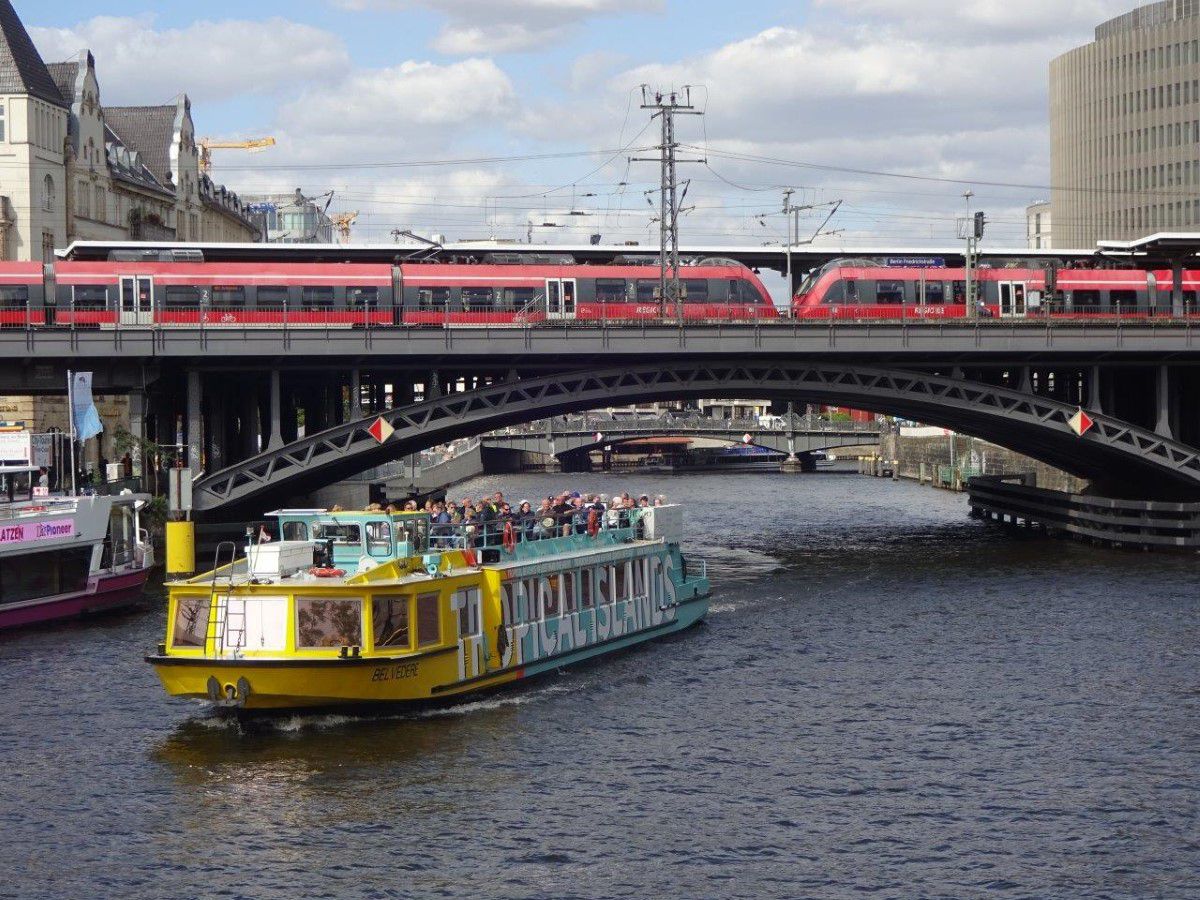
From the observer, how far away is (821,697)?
4369 cm

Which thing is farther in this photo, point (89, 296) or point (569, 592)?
point (89, 296)

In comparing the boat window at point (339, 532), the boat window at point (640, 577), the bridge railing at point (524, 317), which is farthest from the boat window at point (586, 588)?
the bridge railing at point (524, 317)

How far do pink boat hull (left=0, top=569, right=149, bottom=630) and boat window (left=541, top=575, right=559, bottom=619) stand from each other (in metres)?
17.1

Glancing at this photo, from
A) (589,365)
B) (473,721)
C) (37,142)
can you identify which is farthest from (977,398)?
(37,142)

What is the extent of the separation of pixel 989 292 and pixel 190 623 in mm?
51566

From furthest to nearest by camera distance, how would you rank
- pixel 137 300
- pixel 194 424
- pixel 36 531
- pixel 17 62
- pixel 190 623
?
pixel 17 62 < pixel 194 424 < pixel 137 300 < pixel 36 531 < pixel 190 623

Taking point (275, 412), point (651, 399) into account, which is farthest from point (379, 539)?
point (651, 399)

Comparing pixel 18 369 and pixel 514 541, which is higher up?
pixel 18 369

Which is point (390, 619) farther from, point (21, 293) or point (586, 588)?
point (21, 293)

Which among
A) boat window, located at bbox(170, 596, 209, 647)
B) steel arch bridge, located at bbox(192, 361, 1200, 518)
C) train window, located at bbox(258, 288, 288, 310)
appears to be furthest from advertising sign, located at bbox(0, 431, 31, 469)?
boat window, located at bbox(170, 596, 209, 647)

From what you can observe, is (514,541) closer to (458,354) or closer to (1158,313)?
(458,354)

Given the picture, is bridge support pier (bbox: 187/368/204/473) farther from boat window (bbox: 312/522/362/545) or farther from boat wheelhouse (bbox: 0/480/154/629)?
boat window (bbox: 312/522/362/545)

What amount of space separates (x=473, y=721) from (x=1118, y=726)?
1448 centimetres

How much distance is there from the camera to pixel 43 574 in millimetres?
53656
